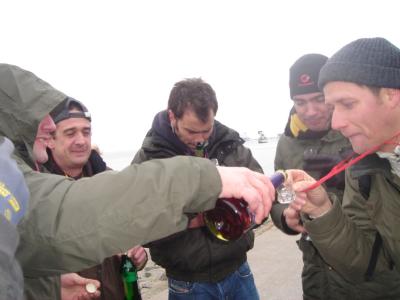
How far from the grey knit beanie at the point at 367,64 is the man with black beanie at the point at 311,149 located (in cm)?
83

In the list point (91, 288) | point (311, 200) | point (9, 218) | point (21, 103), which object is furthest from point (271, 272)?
point (9, 218)

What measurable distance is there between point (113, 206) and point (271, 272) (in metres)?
4.49

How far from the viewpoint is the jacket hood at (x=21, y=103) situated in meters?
1.78

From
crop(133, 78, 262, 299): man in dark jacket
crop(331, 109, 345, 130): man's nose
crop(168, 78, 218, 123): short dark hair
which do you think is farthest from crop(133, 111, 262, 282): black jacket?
crop(331, 109, 345, 130): man's nose

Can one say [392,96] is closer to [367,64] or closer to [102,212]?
[367,64]

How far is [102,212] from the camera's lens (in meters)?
1.19

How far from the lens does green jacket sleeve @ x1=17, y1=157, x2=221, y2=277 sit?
3.90 ft

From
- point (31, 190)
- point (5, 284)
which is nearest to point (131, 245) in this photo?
point (31, 190)

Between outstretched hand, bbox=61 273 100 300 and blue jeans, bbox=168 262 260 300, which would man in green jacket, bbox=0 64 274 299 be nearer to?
outstretched hand, bbox=61 273 100 300

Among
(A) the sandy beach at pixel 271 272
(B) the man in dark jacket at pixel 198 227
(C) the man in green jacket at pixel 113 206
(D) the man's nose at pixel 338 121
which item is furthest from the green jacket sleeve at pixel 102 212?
(A) the sandy beach at pixel 271 272

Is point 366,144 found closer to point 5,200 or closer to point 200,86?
point 200,86

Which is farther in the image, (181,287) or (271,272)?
(271,272)

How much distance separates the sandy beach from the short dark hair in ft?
9.13

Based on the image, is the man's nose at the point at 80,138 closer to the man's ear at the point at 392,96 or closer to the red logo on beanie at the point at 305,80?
the red logo on beanie at the point at 305,80
